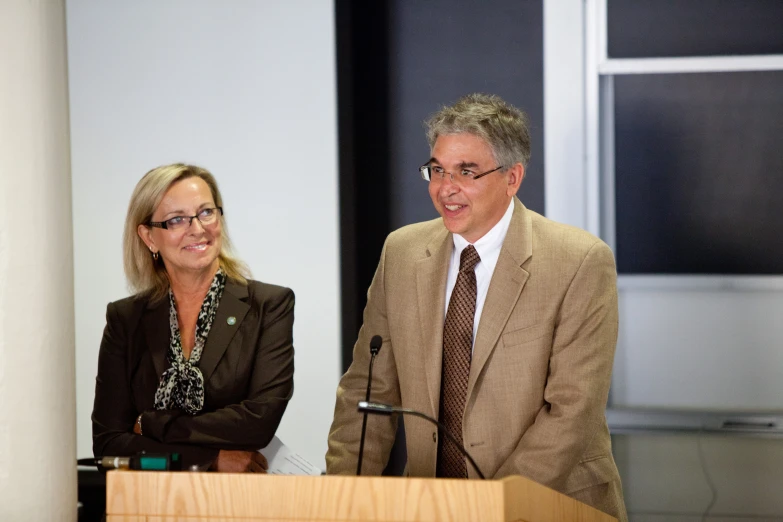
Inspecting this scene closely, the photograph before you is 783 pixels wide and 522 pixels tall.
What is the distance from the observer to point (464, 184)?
2.98 meters

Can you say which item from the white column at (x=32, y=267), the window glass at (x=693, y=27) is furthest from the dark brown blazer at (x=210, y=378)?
the window glass at (x=693, y=27)

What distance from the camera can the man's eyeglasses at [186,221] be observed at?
3.40 m

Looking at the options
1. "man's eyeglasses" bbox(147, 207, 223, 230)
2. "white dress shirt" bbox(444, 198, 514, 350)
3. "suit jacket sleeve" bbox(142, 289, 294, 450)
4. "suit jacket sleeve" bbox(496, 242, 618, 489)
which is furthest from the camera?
"man's eyeglasses" bbox(147, 207, 223, 230)

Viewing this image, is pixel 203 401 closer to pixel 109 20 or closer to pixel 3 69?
pixel 3 69

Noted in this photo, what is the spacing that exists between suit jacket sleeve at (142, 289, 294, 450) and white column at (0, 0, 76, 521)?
0.70m

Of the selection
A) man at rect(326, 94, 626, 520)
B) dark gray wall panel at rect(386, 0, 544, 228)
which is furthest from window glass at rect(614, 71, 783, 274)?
man at rect(326, 94, 626, 520)

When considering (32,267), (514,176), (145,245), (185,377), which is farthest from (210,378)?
(514,176)

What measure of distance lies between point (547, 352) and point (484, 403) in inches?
9.4

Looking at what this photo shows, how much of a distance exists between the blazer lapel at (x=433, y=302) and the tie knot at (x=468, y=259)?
0.17ft

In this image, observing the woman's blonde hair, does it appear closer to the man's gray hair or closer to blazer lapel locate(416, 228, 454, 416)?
blazer lapel locate(416, 228, 454, 416)

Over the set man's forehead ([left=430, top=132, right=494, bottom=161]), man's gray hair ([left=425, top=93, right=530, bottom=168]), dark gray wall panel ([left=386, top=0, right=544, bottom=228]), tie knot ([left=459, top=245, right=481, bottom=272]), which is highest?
dark gray wall panel ([left=386, top=0, right=544, bottom=228])

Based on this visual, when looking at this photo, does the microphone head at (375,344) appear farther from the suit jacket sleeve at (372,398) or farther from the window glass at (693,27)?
the window glass at (693,27)

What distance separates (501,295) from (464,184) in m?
0.35

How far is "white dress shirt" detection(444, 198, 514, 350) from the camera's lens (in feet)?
9.92
